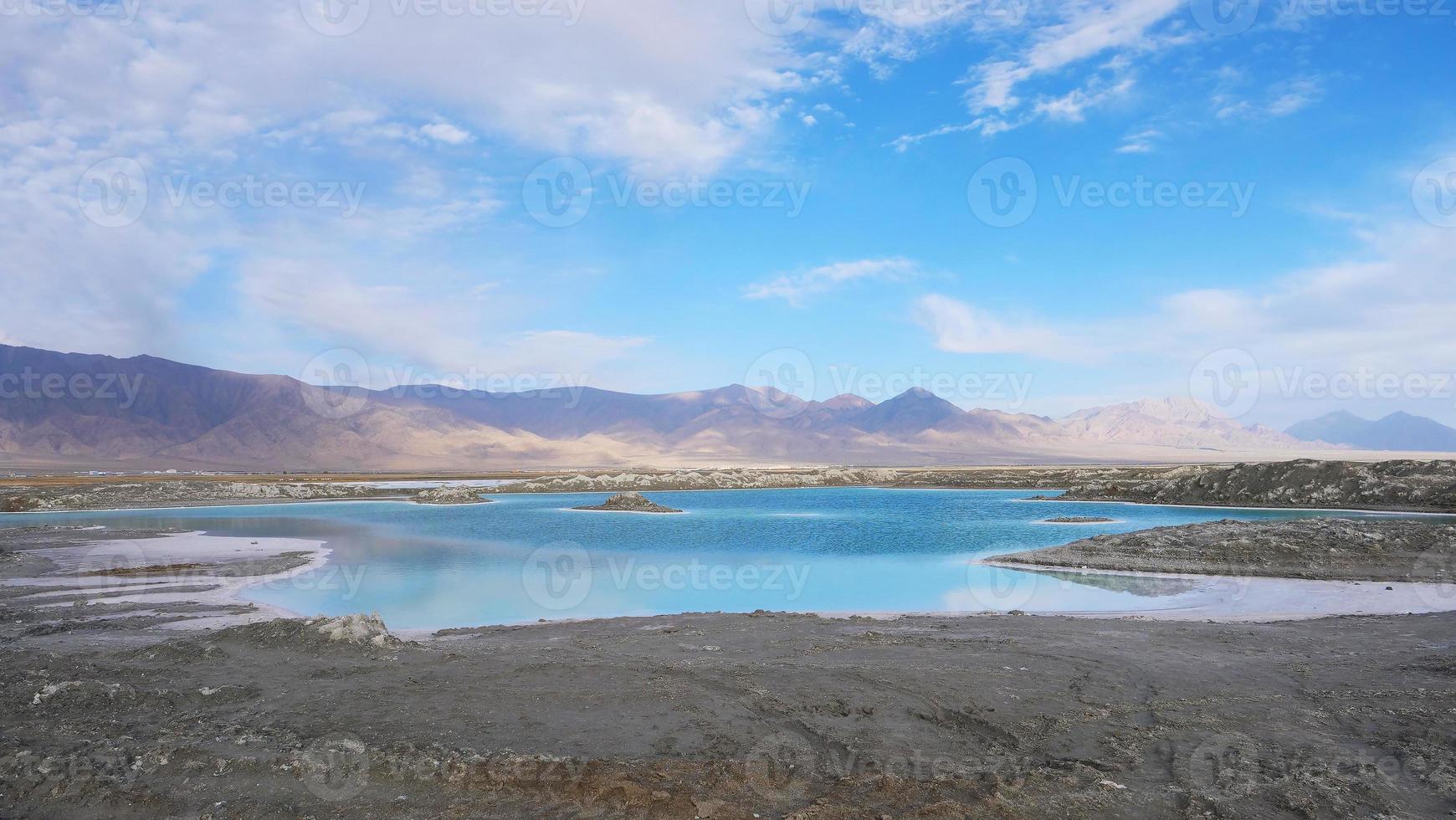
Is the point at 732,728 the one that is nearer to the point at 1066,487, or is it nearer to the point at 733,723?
the point at 733,723

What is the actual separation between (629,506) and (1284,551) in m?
36.1

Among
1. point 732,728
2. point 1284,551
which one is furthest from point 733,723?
point 1284,551

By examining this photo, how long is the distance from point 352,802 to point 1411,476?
163 feet

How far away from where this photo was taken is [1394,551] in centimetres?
1866

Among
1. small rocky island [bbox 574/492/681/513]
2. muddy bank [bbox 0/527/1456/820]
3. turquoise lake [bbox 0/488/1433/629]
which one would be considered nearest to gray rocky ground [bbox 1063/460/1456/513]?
turquoise lake [bbox 0/488/1433/629]

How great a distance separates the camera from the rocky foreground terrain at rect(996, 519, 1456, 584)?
1755 centimetres

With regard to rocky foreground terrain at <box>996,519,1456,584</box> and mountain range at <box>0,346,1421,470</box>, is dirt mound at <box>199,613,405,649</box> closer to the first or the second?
rocky foreground terrain at <box>996,519,1456,584</box>

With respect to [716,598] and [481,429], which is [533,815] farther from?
[481,429]

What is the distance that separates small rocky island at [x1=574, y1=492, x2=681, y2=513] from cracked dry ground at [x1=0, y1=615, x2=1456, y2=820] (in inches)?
1469

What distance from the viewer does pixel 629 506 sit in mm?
48875

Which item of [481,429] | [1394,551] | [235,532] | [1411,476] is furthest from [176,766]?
[481,429]

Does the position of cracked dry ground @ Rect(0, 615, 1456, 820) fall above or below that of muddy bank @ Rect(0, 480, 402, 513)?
above

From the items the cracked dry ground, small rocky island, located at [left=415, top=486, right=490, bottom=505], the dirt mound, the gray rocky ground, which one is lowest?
small rocky island, located at [left=415, top=486, right=490, bottom=505]

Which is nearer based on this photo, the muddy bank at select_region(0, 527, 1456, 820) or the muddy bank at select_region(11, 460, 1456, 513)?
the muddy bank at select_region(0, 527, 1456, 820)
